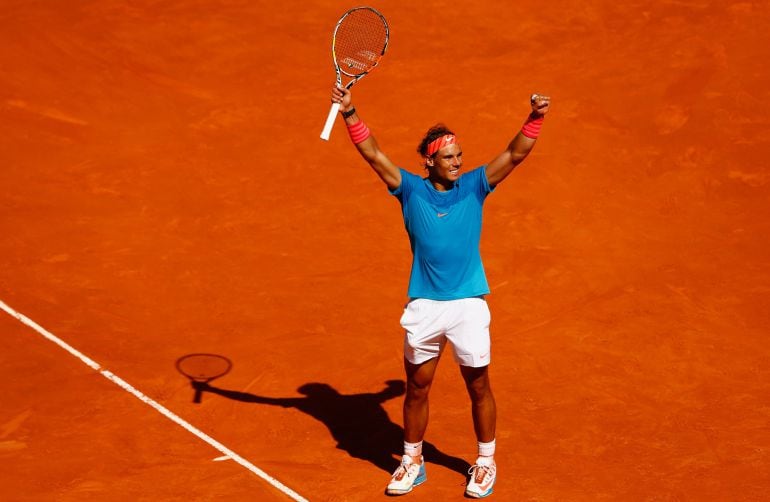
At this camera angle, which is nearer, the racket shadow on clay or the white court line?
the white court line

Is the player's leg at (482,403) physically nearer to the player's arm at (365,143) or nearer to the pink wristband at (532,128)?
the player's arm at (365,143)

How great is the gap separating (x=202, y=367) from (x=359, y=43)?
10.0ft

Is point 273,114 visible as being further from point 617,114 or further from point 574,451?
point 574,451

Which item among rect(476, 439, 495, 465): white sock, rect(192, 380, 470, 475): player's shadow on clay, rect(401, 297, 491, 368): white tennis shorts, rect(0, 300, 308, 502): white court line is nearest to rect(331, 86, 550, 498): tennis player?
rect(401, 297, 491, 368): white tennis shorts

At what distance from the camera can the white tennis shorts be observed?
8117 mm

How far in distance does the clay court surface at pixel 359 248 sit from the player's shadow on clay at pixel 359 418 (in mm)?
30

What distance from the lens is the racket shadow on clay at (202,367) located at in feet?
33.3

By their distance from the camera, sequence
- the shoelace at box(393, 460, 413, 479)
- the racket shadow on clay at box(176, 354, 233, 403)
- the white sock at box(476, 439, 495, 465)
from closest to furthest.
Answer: the white sock at box(476, 439, 495, 465), the shoelace at box(393, 460, 413, 479), the racket shadow on clay at box(176, 354, 233, 403)

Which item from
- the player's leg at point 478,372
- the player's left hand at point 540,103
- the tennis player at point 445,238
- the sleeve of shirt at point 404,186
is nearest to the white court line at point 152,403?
the player's leg at point 478,372

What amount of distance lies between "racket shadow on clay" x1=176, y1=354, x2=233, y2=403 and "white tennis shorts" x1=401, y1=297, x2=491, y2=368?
8.48ft

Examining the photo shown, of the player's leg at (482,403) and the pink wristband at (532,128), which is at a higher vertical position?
the pink wristband at (532,128)

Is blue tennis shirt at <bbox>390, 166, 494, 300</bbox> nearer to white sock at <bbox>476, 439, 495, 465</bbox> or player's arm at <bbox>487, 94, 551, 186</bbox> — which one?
player's arm at <bbox>487, 94, 551, 186</bbox>

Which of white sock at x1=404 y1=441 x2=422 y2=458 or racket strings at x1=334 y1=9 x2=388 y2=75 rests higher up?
racket strings at x1=334 y1=9 x2=388 y2=75

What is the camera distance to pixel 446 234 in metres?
8.09
